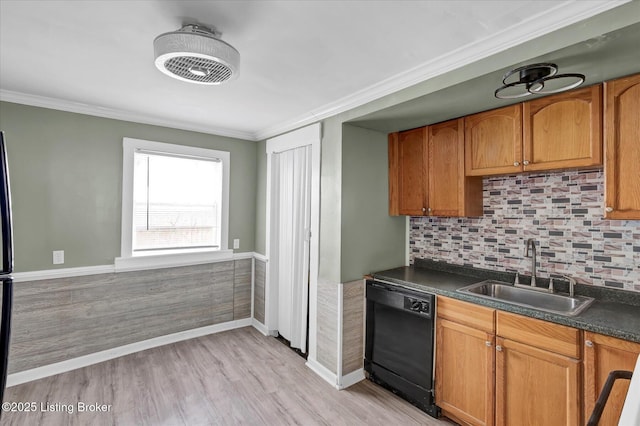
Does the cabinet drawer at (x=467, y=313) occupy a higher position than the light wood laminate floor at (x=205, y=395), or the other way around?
the cabinet drawer at (x=467, y=313)

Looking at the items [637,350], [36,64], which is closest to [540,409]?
[637,350]

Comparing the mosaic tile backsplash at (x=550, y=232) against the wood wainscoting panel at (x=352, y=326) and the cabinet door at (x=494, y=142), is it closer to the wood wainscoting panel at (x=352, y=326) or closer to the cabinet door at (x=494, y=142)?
the cabinet door at (x=494, y=142)

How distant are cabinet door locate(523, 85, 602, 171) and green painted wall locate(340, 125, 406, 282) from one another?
3.94 ft

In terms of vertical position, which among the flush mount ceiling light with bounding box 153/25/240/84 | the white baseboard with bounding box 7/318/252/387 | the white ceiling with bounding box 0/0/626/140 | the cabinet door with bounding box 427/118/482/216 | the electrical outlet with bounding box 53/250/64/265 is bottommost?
the white baseboard with bounding box 7/318/252/387

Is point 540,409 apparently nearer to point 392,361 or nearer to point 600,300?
point 600,300

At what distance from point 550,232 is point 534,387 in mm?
1089

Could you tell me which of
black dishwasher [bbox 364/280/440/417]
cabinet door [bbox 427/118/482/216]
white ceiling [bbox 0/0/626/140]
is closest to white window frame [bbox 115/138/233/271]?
white ceiling [bbox 0/0/626/140]

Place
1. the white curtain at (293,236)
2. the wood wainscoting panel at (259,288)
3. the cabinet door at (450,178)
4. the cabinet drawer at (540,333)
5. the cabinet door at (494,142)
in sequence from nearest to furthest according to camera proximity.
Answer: the cabinet drawer at (540,333)
the cabinet door at (494,142)
the cabinet door at (450,178)
the white curtain at (293,236)
the wood wainscoting panel at (259,288)

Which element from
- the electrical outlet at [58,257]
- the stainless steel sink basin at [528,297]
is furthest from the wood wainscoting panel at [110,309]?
the stainless steel sink basin at [528,297]

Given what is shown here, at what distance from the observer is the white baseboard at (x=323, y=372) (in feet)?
9.02

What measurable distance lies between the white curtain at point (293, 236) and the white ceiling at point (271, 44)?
0.81 meters

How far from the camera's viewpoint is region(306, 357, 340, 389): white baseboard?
2749 millimetres

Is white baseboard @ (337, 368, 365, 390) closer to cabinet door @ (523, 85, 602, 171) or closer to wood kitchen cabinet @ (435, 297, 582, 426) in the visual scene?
wood kitchen cabinet @ (435, 297, 582, 426)

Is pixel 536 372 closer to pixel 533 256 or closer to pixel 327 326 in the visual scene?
pixel 533 256
